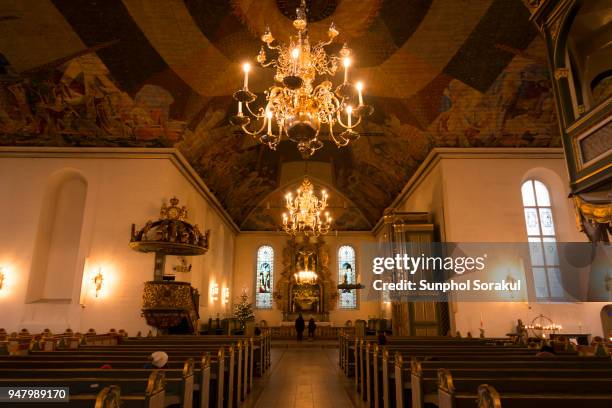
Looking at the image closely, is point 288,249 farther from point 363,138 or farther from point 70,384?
point 70,384

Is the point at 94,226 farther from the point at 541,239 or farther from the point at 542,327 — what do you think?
the point at 541,239

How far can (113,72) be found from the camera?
1035cm

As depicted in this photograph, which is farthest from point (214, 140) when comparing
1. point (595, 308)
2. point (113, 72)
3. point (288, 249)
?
point (595, 308)

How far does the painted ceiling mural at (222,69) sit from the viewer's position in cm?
933

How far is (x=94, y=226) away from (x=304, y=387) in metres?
7.94

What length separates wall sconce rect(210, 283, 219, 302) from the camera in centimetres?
1670

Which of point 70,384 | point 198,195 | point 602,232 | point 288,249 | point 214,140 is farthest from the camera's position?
point 288,249

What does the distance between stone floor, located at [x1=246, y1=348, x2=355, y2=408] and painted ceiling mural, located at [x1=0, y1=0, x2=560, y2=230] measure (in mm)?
7175

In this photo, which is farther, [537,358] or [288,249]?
[288,249]

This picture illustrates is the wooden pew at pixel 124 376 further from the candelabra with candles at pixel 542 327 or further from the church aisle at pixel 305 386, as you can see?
the candelabra with candles at pixel 542 327

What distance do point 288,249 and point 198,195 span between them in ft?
28.6

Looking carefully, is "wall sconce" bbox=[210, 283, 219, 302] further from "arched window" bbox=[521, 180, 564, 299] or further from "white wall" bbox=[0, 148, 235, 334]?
"arched window" bbox=[521, 180, 564, 299]

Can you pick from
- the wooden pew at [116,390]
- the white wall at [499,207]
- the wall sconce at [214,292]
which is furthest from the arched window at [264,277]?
the wooden pew at [116,390]

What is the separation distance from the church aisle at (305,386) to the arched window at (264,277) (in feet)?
37.5
